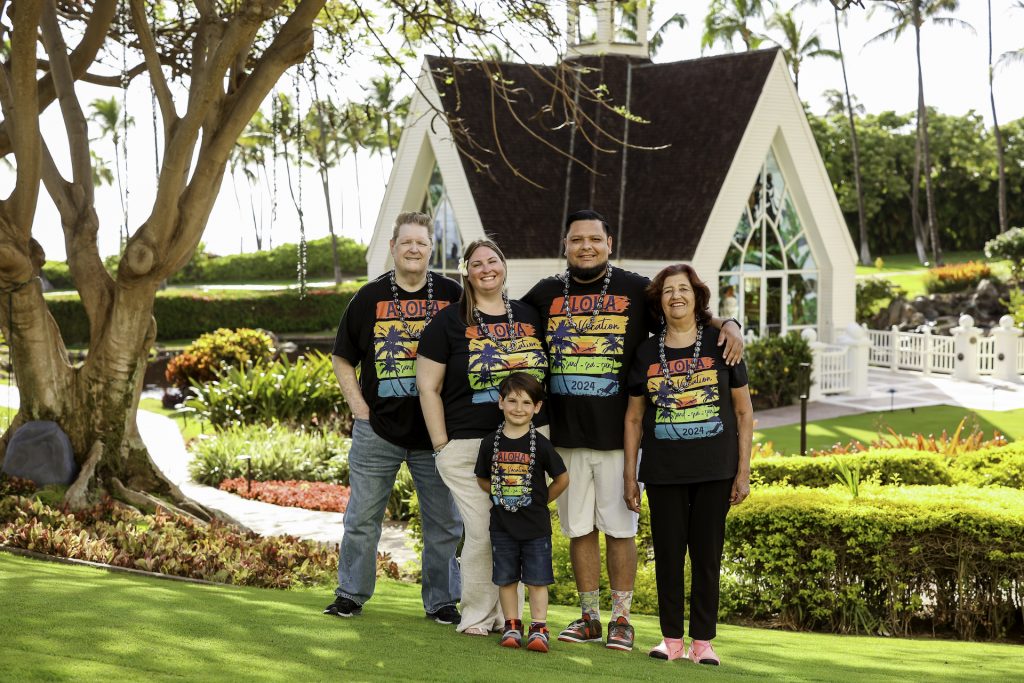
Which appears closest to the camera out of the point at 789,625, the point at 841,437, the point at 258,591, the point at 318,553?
the point at 258,591

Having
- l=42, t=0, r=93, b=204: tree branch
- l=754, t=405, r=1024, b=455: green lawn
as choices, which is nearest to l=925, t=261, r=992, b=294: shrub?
l=754, t=405, r=1024, b=455: green lawn

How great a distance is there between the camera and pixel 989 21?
4922 centimetres

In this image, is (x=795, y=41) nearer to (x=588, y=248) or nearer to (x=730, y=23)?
(x=730, y=23)

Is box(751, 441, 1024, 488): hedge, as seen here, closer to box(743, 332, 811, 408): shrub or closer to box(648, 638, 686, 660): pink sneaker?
box(648, 638, 686, 660): pink sneaker

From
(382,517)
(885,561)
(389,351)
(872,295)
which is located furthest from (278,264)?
(389,351)

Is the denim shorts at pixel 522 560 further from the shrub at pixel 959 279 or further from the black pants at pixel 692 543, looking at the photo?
the shrub at pixel 959 279

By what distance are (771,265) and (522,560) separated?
19.8 m

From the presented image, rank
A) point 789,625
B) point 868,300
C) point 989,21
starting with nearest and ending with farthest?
point 789,625, point 868,300, point 989,21

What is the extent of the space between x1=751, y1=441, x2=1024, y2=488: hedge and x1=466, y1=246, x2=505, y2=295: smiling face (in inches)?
213

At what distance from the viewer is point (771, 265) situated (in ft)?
80.7

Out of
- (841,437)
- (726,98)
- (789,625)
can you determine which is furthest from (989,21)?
(789,625)

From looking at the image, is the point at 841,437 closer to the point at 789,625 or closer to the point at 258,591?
the point at 789,625

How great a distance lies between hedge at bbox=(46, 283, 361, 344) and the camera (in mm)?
40719

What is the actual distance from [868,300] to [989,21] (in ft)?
66.8
